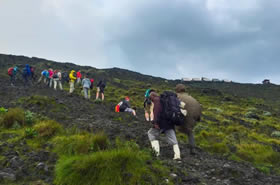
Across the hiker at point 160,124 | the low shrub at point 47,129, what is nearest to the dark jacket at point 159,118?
the hiker at point 160,124

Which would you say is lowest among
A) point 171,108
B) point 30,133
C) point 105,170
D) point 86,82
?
point 30,133

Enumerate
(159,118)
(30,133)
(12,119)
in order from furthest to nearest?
(12,119) < (30,133) < (159,118)

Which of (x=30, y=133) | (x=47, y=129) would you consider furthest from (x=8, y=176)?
(x=47, y=129)

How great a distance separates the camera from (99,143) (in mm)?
5301

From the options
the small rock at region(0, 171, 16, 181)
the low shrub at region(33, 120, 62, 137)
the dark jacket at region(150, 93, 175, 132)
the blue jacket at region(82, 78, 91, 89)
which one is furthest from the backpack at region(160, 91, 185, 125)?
the blue jacket at region(82, 78, 91, 89)

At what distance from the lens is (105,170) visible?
389cm

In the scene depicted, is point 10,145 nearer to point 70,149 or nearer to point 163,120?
point 70,149

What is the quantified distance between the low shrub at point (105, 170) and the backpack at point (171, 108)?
1.97 metres

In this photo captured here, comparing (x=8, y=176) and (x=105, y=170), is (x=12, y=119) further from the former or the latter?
(x=105, y=170)

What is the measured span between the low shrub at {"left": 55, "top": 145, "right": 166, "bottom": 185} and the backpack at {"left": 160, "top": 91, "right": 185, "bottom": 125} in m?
1.97

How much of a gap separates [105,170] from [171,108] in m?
2.63

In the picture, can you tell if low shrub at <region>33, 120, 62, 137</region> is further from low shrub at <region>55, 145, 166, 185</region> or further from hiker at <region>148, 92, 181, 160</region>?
hiker at <region>148, 92, 181, 160</region>

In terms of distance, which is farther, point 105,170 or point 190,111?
point 190,111

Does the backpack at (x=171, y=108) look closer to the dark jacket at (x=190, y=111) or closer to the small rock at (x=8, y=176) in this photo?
the dark jacket at (x=190, y=111)
